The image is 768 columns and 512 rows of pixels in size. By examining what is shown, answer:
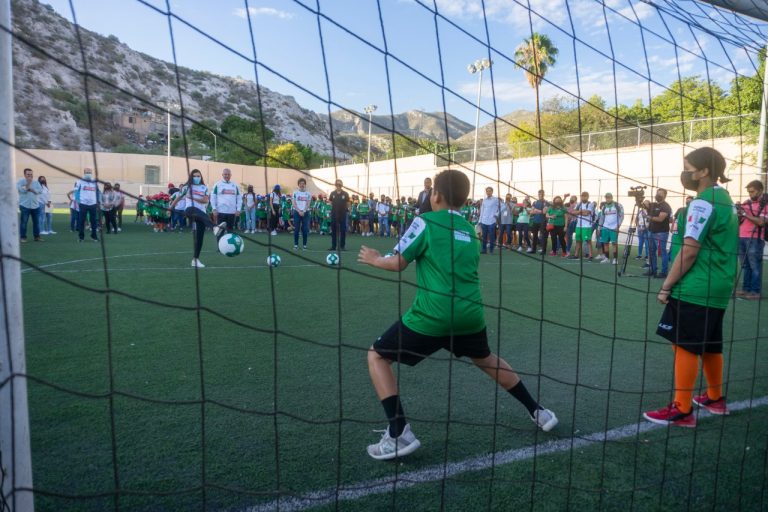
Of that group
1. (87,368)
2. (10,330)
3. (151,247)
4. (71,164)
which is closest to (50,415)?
(87,368)

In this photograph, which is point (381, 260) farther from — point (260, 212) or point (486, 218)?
point (260, 212)

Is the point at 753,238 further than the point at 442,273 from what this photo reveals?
Yes

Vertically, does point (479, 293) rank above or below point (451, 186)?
below

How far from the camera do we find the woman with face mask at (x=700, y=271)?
10.0 feet

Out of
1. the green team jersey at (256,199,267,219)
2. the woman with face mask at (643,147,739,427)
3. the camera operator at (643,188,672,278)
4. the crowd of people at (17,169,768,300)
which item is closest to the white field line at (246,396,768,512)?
the woman with face mask at (643,147,739,427)

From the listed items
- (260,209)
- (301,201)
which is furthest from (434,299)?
(260,209)

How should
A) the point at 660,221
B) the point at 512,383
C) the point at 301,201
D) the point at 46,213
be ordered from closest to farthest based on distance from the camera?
1. the point at 512,383
2. the point at 660,221
3. the point at 301,201
4. the point at 46,213

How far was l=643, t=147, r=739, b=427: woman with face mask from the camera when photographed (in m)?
3.06

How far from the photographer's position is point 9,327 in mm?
1661

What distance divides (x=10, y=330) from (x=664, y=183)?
19933 millimetres

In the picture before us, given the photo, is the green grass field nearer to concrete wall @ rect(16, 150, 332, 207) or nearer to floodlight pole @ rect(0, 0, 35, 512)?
→ floodlight pole @ rect(0, 0, 35, 512)

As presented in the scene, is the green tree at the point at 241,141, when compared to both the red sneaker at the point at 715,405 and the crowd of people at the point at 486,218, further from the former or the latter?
the red sneaker at the point at 715,405

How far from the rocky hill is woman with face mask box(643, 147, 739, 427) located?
2330cm

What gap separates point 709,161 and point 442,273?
1.78 m
